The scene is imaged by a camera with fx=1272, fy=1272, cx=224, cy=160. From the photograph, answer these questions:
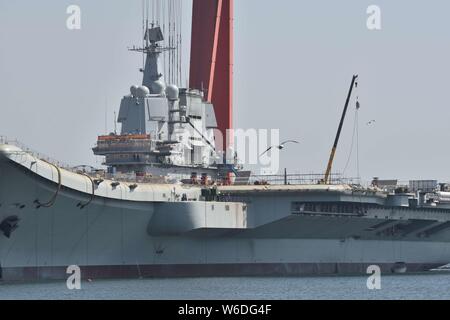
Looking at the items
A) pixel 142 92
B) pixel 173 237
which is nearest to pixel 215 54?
pixel 142 92

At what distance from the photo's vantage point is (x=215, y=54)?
69000 millimetres

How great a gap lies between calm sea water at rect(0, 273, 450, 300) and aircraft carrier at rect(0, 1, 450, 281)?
6.76ft

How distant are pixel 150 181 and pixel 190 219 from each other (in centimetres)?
248

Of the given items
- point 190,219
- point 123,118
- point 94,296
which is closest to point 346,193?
point 190,219

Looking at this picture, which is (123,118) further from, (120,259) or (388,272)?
(388,272)

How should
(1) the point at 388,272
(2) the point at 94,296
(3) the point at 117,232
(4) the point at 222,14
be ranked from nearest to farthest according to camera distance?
(2) the point at 94,296 < (3) the point at 117,232 < (1) the point at 388,272 < (4) the point at 222,14

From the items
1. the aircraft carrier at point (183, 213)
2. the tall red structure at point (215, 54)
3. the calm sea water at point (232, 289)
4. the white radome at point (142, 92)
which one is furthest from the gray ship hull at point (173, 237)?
the tall red structure at point (215, 54)

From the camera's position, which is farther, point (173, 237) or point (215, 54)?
point (215, 54)

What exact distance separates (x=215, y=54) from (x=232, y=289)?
26.7 meters

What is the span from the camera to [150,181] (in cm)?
5234

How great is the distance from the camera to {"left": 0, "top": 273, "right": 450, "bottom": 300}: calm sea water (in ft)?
133

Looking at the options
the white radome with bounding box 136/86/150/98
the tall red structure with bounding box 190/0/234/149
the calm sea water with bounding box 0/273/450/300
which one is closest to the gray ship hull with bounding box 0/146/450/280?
the calm sea water with bounding box 0/273/450/300

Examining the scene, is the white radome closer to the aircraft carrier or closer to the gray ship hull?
the aircraft carrier

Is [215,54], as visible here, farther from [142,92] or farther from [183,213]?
[183,213]
